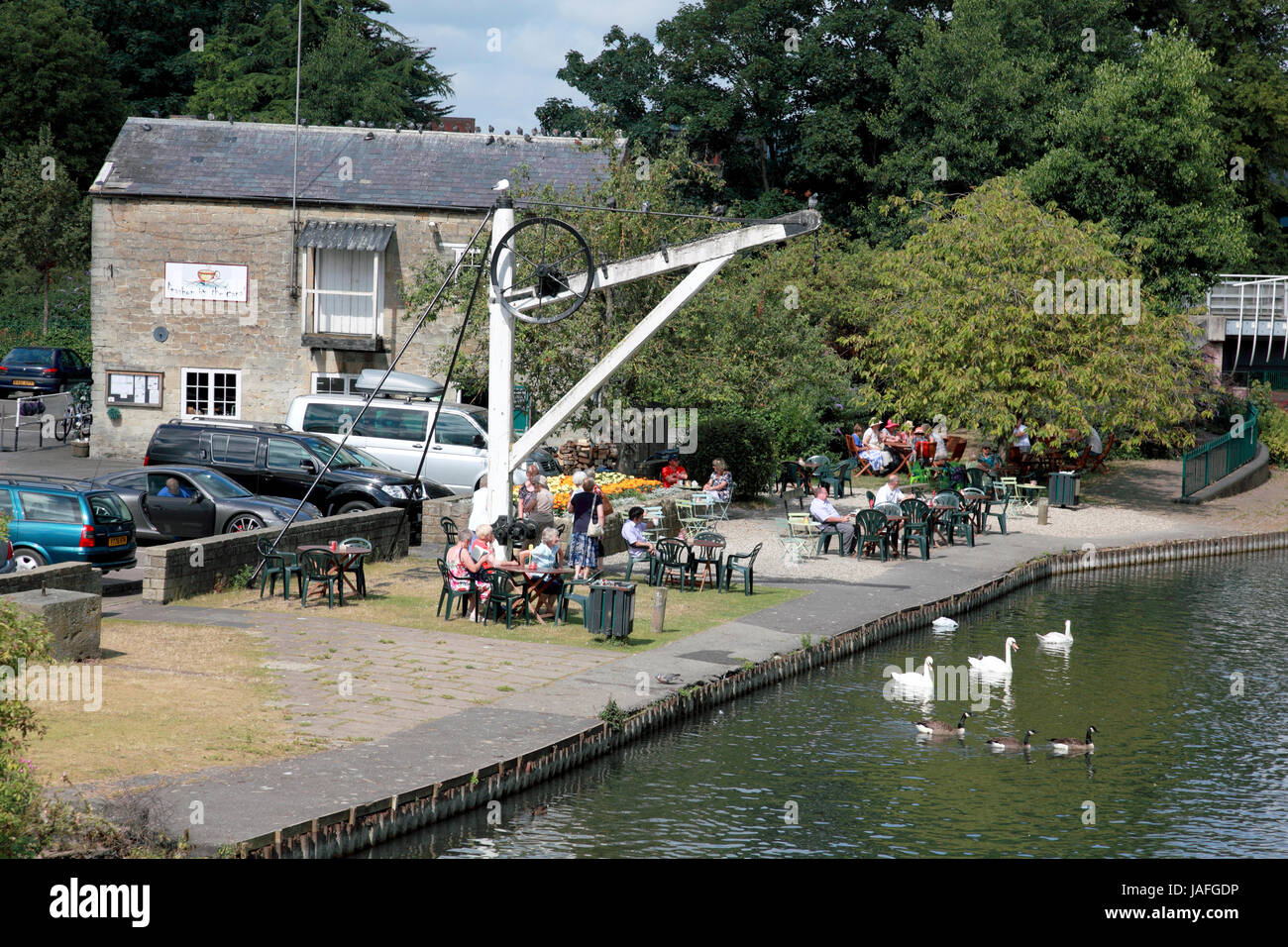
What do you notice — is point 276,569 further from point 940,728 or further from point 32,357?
point 32,357

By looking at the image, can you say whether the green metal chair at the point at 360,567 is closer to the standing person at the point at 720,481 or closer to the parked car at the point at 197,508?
the parked car at the point at 197,508

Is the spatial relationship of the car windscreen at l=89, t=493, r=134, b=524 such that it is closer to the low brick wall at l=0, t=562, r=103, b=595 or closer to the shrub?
the low brick wall at l=0, t=562, r=103, b=595

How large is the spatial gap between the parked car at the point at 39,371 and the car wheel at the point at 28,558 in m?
22.9

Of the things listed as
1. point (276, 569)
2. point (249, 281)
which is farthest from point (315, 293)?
point (276, 569)

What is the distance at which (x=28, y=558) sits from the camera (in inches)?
740

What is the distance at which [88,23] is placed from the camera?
54125mm

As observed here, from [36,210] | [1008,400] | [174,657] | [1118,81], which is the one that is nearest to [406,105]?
[36,210]

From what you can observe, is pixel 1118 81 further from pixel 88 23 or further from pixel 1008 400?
pixel 88 23

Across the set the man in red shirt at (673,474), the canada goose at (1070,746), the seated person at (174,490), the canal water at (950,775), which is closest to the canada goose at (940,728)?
the canal water at (950,775)

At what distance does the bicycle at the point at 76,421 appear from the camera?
35500mm

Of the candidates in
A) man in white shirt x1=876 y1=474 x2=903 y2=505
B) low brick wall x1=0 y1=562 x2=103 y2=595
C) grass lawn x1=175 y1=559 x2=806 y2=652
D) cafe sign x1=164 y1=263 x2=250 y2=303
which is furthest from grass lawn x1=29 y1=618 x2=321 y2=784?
cafe sign x1=164 y1=263 x2=250 y2=303

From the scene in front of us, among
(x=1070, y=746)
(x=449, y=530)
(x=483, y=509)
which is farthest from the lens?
(x=449, y=530)

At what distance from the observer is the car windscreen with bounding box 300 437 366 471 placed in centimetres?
2464

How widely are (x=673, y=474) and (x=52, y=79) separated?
3695 centimetres
